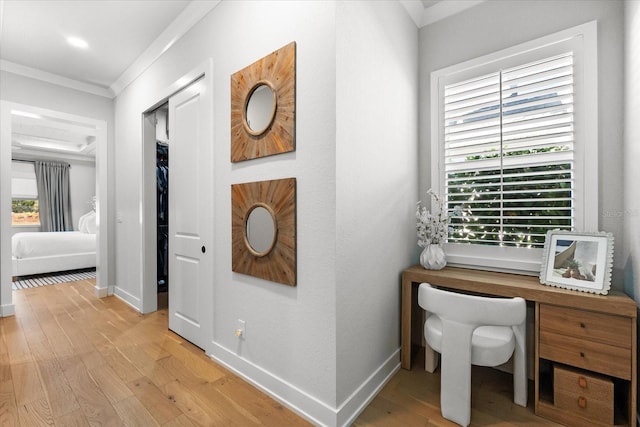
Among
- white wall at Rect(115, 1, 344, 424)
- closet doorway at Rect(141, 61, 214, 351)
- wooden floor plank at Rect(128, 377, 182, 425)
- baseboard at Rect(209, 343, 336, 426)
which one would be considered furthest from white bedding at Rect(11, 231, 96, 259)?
baseboard at Rect(209, 343, 336, 426)

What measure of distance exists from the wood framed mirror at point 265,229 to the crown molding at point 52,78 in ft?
10.9

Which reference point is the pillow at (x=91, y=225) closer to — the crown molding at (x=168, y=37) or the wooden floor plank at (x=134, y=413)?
the crown molding at (x=168, y=37)

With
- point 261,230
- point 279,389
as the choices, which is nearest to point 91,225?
point 261,230

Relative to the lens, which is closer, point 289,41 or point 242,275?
point 289,41

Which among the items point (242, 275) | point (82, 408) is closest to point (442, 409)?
point (242, 275)

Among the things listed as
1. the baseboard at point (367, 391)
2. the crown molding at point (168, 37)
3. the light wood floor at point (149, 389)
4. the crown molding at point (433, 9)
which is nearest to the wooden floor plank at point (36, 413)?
the light wood floor at point (149, 389)

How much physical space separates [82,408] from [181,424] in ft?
2.17

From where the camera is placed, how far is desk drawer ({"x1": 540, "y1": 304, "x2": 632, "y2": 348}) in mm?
1389

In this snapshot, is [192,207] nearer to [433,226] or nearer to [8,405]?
[8,405]

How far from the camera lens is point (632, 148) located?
4.97 feet

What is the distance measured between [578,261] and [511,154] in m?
0.80

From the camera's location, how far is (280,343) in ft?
5.65

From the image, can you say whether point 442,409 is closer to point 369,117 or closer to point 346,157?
point 346,157

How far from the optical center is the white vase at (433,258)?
2096mm
